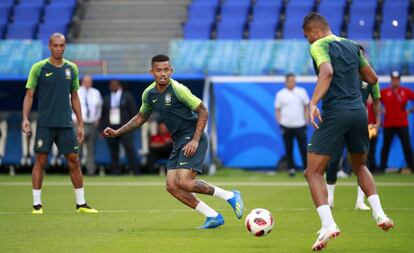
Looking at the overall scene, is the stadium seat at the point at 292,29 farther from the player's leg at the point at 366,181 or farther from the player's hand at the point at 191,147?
the player's leg at the point at 366,181

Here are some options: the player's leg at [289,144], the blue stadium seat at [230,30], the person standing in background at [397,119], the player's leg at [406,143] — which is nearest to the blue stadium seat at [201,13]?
the blue stadium seat at [230,30]

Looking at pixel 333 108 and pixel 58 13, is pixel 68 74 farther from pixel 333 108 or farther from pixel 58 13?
pixel 58 13

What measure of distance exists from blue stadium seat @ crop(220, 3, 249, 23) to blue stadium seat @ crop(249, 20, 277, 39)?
0.69 meters

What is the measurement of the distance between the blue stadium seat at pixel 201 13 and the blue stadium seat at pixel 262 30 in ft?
5.49

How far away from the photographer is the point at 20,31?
31219mm

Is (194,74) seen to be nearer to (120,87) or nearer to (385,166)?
(120,87)

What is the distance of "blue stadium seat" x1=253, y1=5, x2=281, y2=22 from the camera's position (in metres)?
30.6

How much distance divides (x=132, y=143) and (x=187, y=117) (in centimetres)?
1253

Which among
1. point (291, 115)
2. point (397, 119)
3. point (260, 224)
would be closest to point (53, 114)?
point (260, 224)

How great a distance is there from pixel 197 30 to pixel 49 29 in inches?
191

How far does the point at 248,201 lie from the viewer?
16.0 metres

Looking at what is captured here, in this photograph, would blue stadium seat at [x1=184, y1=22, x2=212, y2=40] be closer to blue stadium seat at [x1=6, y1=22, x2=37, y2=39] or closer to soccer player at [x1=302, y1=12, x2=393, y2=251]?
blue stadium seat at [x1=6, y1=22, x2=37, y2=39]

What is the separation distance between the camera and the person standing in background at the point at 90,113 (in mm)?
23781

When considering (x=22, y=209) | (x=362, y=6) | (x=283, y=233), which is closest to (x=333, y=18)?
(x=362, y=6)
